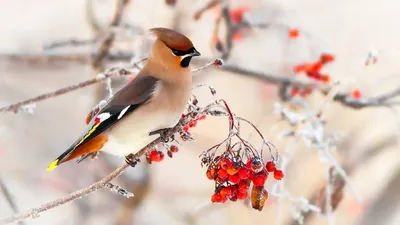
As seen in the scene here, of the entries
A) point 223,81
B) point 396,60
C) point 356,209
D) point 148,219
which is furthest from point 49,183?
point 396,60

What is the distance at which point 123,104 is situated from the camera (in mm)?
1238

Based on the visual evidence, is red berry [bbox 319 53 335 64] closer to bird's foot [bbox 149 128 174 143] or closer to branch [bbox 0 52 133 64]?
branch [bbox 0 52 133 64]

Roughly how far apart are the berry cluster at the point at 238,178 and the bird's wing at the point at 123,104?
0.31 metres

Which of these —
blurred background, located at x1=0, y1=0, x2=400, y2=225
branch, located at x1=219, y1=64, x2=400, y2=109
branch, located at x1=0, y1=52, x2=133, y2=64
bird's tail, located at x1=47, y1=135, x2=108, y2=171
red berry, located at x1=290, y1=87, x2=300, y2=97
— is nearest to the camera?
bird's tail, located at x1=47, y1=135, x2=108, y2=171

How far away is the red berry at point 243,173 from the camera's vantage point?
95cm

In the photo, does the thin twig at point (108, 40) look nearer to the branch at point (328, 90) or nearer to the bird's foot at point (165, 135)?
the branch at point (328, 90)

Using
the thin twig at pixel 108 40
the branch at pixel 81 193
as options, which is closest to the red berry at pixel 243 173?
the branch at pixel 81 193

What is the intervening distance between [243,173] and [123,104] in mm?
393

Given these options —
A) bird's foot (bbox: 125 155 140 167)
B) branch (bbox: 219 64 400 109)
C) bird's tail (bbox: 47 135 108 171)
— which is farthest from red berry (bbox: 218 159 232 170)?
branch (bbox: 219 64 400 109)

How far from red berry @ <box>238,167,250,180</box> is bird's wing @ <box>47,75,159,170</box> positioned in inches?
14.0

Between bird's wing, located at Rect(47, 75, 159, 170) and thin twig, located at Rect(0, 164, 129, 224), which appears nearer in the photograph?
thin twig, located at Rect(0, 164, 129, 224)

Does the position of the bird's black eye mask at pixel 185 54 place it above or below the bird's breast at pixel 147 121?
above

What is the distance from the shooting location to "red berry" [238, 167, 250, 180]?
0.95 meters

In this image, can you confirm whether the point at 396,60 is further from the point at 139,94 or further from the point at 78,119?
the point at 139,94
